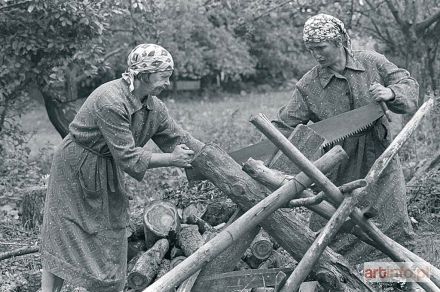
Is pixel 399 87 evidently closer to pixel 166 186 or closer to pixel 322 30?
pixel 322 30

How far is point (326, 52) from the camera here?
5.64 metres

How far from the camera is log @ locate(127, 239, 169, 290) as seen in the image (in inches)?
234

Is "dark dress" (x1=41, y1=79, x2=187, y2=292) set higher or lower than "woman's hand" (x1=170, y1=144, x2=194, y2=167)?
lower

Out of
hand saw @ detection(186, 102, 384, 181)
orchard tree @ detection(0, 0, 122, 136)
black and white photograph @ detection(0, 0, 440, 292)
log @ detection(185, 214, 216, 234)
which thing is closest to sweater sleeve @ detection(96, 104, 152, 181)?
black and white photograph @ detection(0, 0, 440, 292)

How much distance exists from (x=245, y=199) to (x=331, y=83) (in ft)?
3.66

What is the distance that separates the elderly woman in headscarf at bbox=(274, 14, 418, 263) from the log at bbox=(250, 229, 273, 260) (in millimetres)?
465

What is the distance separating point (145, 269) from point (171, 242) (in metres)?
0.54

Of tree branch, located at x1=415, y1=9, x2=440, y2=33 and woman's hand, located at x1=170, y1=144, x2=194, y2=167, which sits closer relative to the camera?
woman's hand, located at x1=170, y1=144, x2=194, y2=167

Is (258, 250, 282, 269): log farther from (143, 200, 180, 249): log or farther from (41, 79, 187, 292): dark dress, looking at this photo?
(41, 79, 187, 292): dark dress

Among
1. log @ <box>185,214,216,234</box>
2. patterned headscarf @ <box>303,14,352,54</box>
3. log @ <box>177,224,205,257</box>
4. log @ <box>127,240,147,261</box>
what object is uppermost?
patterned headscarf @ <box>303,14,352,54</box>

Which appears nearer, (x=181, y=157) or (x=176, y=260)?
(x=181, y=157)

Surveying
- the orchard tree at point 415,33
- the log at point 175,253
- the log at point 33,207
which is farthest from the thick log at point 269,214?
the orchard tree at point 415,33

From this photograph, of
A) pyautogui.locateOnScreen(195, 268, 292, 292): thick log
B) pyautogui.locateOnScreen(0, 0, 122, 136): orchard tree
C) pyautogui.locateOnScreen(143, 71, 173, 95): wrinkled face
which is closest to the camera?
pyautogui.locateOnScreen(143, 71, 173, 95): wrinkled face

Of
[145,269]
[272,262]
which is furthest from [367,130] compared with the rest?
[145,269]
